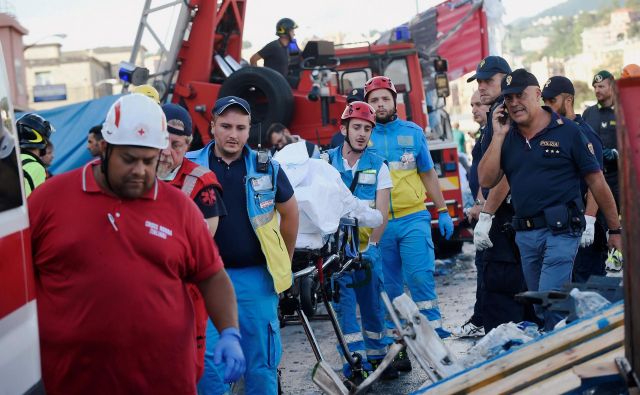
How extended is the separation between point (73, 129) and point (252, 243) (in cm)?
1346

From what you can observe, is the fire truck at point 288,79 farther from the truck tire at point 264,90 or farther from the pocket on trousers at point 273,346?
the pocket on trousers at point 273,346

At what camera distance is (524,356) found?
370 centimetres

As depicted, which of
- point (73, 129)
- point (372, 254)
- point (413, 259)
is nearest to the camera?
point (372, 254)

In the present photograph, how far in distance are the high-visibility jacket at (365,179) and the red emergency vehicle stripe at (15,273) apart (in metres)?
4.48

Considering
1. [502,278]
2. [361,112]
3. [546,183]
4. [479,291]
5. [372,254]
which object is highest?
[361,112]

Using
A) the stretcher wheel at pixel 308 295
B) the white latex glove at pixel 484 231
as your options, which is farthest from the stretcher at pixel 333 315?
the white latex glove at pixel 484 231

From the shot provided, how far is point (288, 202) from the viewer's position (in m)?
6.07

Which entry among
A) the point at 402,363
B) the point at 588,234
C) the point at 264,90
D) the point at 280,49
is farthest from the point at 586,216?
the point at 280,49

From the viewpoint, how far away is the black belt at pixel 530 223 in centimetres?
678

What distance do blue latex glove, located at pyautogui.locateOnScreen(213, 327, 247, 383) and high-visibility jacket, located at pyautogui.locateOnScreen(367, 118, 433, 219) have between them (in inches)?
173

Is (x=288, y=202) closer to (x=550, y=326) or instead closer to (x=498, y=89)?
(x=550, y=326)

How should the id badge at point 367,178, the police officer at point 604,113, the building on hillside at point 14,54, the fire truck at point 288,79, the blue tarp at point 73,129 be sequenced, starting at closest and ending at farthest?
the id badge at point 367,178 → the police officer at point 604,113 → the fire truck at point 288,79 → the blue tarp at point 73,129 → the building on hillside at point 14,54

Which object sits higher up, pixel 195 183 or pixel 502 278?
pixel 195 183

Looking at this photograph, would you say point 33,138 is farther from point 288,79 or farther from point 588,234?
point 288,79
